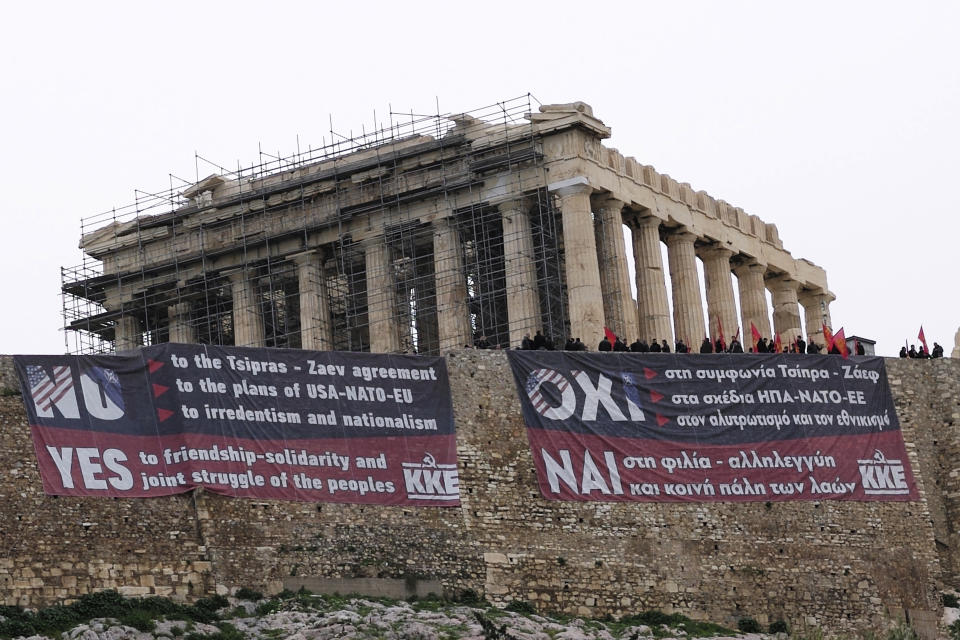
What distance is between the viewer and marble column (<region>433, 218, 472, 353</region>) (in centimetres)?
7000

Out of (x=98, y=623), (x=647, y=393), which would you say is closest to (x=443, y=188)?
(x=647, y=393)

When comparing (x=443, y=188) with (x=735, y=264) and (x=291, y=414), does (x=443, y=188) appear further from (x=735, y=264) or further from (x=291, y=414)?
(x=291, y=414)

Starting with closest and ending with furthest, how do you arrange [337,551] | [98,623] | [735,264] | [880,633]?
[98,623] < [337,551] < [880,633] < [735,264]

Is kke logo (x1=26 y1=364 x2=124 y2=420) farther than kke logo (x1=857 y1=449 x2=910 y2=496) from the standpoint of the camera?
No

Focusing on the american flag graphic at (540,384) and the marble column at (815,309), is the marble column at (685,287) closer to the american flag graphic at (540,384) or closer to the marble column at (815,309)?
the marble column at (815,309)

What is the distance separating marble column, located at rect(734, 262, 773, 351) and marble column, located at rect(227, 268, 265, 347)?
667 inches

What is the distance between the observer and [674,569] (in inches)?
1987

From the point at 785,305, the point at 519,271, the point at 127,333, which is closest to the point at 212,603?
the point at 519,271

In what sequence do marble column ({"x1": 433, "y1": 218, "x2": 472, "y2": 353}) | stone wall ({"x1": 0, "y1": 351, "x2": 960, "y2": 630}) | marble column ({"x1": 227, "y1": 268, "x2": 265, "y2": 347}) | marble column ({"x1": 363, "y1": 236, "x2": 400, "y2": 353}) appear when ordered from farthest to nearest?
marble column ({"x1": 227, "y1": 268, "x2": 265, "y2": 347}) < marble column ({"x1": 363, "y1": 236, "x2": 400, "y2": 353}) < marble column ({"x1": 433, "y1": 218, "x2": 472, "y2": 353}) < stone wall ({"x1": 0, "y1": 351, "x2": 960, "y2": 630})

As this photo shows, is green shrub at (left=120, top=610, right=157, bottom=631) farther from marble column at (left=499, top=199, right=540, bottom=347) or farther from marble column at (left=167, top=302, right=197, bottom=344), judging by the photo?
marble column at (left=167, top=302, right=197, bottom=344)

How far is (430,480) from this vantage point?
50.0 meters

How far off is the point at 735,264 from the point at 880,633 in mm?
27227

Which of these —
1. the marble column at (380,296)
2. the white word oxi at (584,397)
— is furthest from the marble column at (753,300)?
the white word oxi at (584,397)

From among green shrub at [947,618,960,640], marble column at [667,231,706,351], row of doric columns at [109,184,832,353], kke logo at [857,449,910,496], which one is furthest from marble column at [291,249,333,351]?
green shrub at [947,618,960,640]
